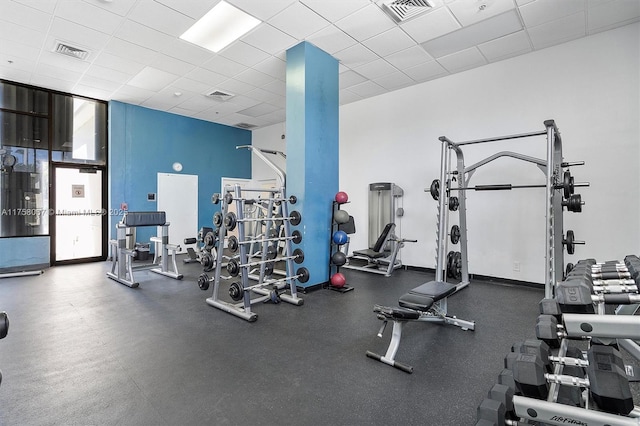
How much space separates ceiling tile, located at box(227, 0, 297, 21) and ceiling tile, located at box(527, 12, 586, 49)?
116 inches

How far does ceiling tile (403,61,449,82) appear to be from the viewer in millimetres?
4730

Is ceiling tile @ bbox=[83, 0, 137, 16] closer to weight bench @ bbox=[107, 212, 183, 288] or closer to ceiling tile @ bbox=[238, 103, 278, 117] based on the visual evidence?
weight bench @ bbox=[107, 212, 183, 288]

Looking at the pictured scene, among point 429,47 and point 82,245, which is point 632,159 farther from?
point 82,245

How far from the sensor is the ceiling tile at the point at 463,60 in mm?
4367

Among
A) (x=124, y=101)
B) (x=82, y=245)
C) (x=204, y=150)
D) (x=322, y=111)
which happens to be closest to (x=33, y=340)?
(x=322, y=111)

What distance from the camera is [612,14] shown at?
11.4ft

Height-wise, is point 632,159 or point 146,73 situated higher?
point 146,73

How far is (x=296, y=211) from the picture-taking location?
388 cm

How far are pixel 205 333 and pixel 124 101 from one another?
5637 mm

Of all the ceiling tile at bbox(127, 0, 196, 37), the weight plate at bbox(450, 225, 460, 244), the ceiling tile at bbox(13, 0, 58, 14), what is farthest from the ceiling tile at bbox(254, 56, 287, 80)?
the weight plate at bbox(450, 225, 460, 244)

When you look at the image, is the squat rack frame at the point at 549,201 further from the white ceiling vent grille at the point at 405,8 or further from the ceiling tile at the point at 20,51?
the ceiling tile at the point at 20,51

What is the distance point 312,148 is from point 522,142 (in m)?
2.92

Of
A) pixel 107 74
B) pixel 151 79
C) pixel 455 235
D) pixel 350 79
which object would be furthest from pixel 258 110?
pixel 455 235

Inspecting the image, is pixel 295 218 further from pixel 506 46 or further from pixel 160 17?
pixel 506 46
